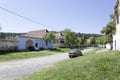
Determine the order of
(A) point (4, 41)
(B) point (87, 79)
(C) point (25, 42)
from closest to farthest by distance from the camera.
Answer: (B) point (87, 79)
(A) point (4, 41)
(C) point (25, 42)

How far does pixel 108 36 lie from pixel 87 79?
213 ft

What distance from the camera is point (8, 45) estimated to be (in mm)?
41594

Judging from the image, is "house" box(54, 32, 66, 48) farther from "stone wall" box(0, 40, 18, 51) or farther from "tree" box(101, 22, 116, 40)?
"stone wall" box(0, 40, 18, 51)

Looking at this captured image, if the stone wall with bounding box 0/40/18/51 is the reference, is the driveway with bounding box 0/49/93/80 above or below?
below

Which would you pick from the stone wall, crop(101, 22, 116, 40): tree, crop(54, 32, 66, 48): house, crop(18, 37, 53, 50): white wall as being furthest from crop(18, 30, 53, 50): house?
crop(101, 22, 116, 40): tree

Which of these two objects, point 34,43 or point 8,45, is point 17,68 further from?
point 34,43

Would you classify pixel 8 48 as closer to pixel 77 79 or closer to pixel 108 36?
pixel 77 79

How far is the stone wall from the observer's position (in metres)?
39.5

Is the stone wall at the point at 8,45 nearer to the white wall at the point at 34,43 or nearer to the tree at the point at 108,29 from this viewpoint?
the white wall at the point at 34,43

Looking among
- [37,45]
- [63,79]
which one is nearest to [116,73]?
[63,79]

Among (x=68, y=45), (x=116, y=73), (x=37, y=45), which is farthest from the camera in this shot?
(x=68, y=45)

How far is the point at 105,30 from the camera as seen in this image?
2776 inches

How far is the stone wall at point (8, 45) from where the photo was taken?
1555 inches

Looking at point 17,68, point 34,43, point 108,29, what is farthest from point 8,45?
point 108,29
